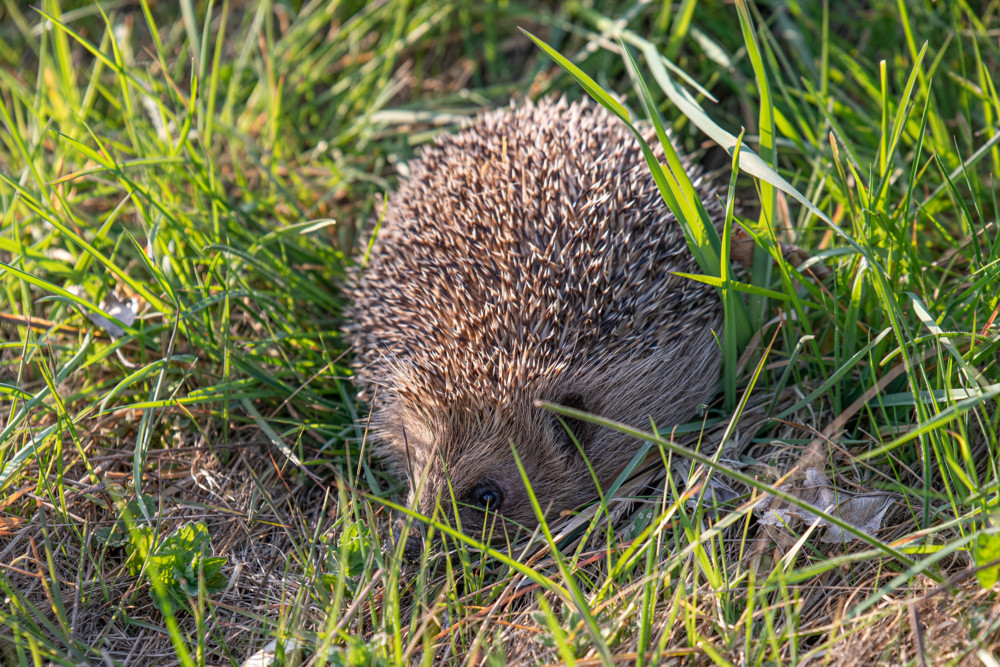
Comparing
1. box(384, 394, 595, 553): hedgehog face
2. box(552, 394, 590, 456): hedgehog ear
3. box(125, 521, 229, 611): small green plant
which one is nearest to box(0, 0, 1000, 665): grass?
box(125, 521, 229, 611): small green plant

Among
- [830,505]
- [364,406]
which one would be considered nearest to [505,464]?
[364,406]

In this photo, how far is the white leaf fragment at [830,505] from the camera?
2.67 metres

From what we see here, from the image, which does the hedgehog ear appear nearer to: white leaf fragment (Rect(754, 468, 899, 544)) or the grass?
the grass

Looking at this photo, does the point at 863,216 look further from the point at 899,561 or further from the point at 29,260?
the point at 29,260

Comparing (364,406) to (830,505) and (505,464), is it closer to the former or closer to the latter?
(505,464)

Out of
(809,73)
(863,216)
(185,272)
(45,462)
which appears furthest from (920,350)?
(45,462)

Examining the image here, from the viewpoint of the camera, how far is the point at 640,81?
279cm

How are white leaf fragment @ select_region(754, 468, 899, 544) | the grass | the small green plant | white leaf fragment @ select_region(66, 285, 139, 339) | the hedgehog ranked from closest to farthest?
1. the grass
2. white leaf fragment @ select_region(754, 468, 899, 544)
3. the small green plant
4. the hedgehog
5. white leaf fragment @ select_region(66, 285, 139, 339)

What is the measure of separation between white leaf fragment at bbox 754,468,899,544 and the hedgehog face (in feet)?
2.58

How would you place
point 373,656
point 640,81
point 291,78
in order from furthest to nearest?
1. point 291,78
2. point 640,81
3. point 373,656

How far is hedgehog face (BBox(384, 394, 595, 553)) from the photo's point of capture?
3143mm

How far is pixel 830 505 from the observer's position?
268cm

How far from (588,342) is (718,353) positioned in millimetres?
593

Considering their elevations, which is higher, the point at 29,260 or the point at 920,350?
the point at 920,350
